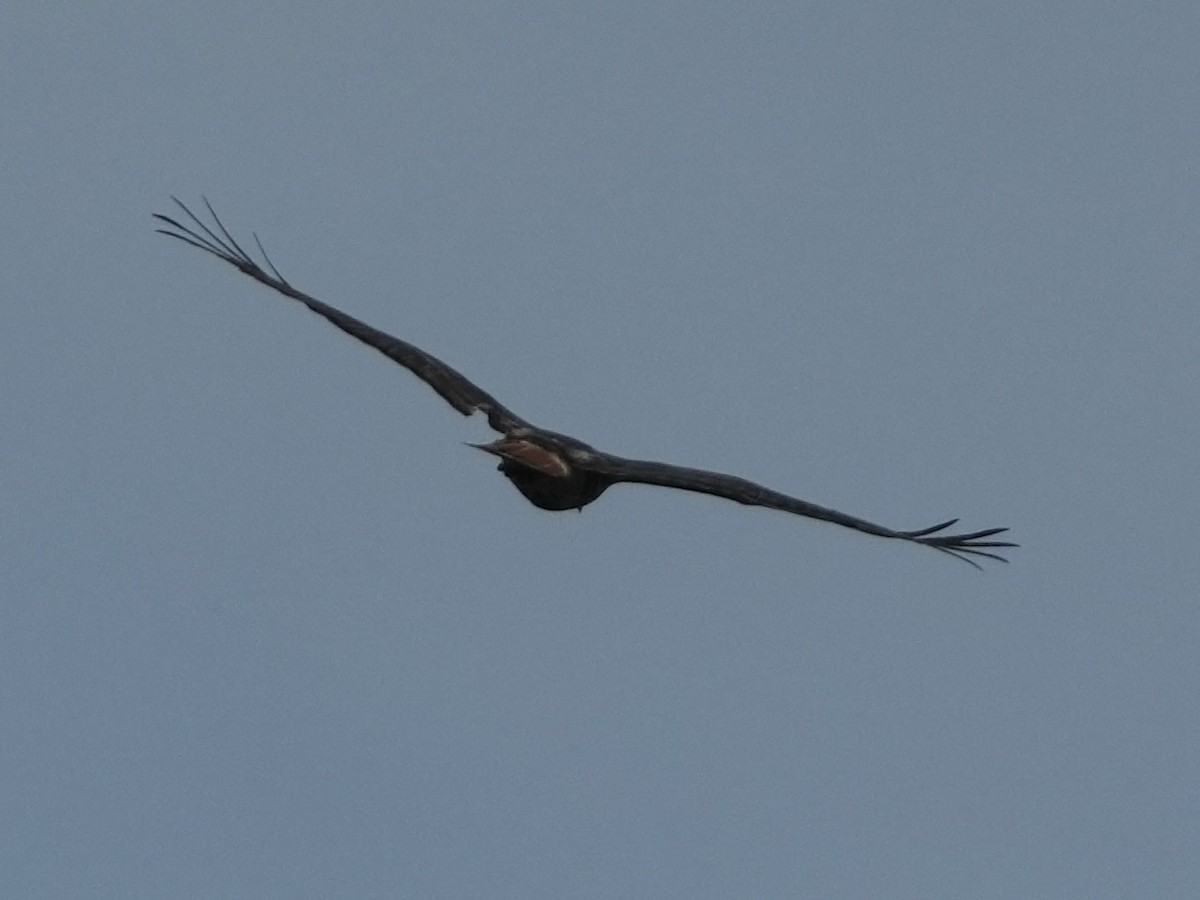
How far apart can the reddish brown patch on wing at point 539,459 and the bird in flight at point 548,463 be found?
0.04 ft

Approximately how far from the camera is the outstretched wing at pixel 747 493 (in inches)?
1011

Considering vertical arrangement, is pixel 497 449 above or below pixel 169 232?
below

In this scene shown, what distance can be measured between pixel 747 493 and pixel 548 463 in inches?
98.9

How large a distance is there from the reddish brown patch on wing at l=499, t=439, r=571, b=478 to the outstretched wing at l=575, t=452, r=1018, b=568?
Answer: 0.22 m

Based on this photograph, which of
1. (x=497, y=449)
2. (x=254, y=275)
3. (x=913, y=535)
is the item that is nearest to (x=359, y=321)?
(x=254, y=275)

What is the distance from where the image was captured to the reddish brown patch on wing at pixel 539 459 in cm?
2747

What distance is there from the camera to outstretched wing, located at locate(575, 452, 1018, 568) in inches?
1011

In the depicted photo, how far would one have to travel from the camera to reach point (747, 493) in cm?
2644

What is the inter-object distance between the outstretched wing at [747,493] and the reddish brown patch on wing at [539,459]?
22 centimetres

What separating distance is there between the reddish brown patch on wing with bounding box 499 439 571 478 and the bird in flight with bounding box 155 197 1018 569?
0.01 m

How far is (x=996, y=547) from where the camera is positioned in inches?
1010

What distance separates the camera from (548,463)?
90.4 feet

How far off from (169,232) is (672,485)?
7.52 m

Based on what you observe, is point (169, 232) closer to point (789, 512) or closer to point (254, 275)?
point (254, 275)
